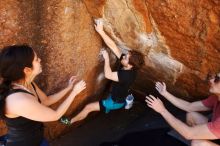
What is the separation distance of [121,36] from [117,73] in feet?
1.45

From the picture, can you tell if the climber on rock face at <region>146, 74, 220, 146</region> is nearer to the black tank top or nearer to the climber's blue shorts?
the climber's blue shorts

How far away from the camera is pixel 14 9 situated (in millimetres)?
3652

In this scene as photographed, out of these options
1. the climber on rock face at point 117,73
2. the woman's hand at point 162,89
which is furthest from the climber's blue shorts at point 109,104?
the woman's hand at point 162,89

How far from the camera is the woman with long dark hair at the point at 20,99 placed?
2965mm

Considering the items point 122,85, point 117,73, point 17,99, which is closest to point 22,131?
point 17,99

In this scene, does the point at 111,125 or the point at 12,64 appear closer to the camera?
the point at 12,64

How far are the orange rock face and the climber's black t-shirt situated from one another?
28 cm

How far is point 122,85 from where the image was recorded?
4.65 meters

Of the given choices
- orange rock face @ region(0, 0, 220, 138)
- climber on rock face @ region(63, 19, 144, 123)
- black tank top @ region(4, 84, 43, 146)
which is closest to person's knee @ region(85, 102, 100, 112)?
climber on rock face @ region(63, 19, 144, 123)

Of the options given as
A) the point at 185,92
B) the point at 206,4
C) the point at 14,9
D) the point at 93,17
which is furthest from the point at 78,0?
the point at 185,92

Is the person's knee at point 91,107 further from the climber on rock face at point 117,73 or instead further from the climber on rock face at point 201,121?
the climber on rock face at point 201,121

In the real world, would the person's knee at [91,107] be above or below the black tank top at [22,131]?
below

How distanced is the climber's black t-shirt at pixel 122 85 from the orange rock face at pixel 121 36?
0.91 feet

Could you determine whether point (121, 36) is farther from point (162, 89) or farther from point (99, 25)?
point (162, 89)
